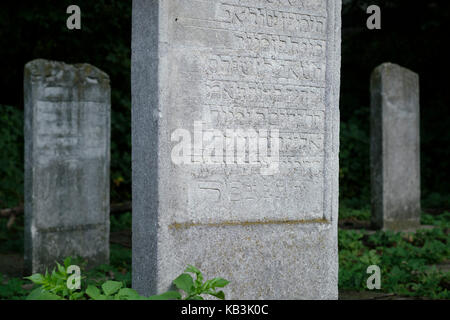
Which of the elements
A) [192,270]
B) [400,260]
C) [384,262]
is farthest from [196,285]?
[400,260]

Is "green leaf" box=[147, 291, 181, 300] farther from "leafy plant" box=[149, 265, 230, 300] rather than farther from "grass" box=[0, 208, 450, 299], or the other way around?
"grass" box=[0, 208, 450, 299]

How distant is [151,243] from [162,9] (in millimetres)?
1305

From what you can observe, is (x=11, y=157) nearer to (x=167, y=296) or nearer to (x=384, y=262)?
(x=384, y=262)

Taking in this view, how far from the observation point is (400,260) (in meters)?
5.88

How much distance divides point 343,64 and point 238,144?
9.76m

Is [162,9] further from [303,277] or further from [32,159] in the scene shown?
[32,159]

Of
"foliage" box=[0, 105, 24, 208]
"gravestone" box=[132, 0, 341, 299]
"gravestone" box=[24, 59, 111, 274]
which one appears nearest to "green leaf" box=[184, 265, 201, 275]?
"gravestone" box=[132, 0, 341, 299]

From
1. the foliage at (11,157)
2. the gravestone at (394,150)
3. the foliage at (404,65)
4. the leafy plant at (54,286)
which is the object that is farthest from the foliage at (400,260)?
the foliage at (11,157)

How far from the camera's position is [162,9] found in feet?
11.1

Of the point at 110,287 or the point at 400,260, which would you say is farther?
the point at 400,260

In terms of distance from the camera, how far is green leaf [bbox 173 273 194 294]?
3.18 metres

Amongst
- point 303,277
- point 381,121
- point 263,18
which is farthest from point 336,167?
point 381,121

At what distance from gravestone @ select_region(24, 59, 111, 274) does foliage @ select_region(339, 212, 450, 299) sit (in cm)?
262

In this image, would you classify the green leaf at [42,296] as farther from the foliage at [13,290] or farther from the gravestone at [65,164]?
the gravestone at [65,164]
